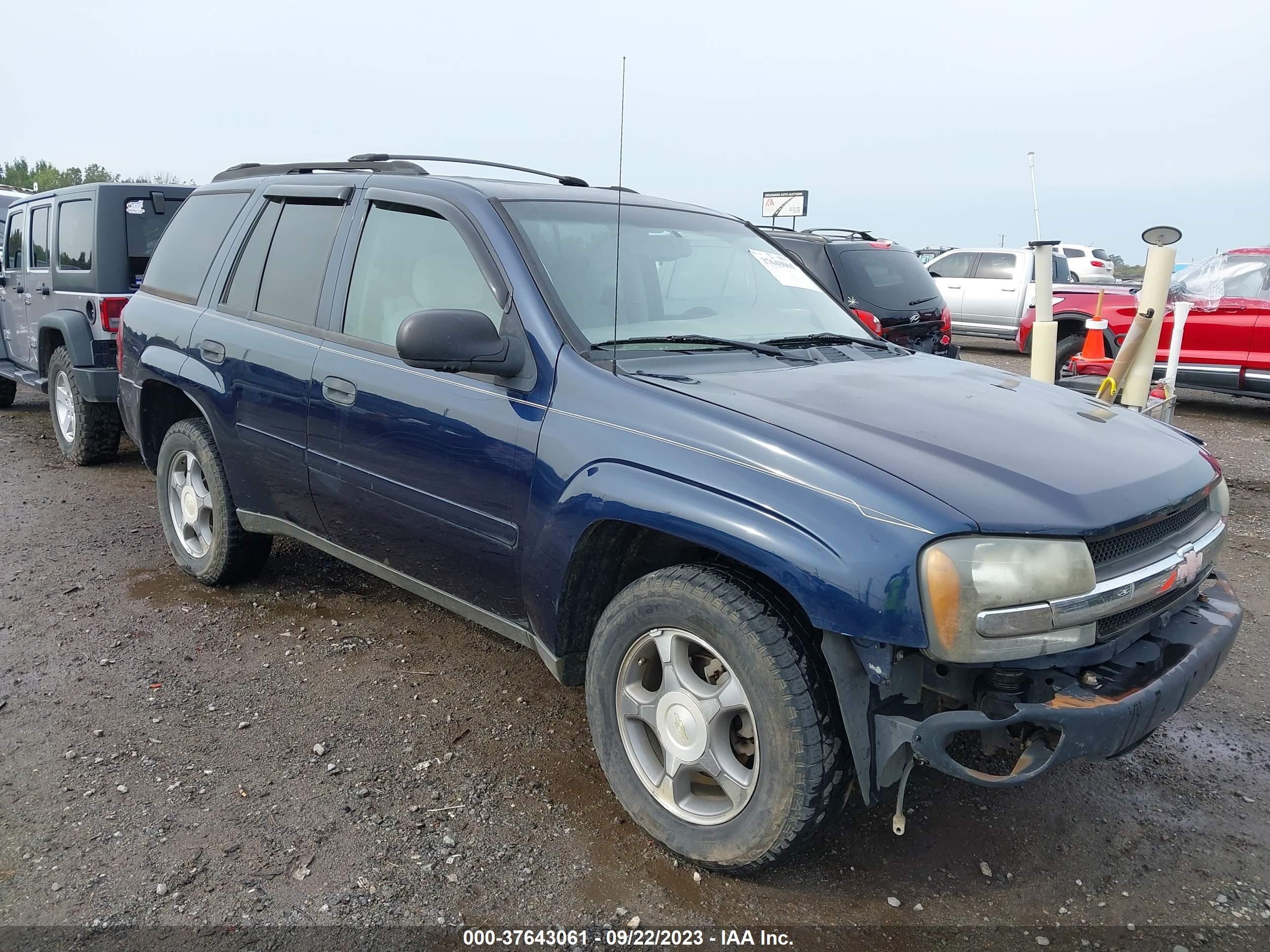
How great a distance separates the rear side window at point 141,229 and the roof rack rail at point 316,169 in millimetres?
2697

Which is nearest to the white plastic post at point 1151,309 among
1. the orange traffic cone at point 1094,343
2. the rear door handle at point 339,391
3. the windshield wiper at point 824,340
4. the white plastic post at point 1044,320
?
the white plastic post at point 1044,320

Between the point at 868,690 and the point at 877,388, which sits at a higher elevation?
the point at 877,388

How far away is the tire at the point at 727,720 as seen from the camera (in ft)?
7.38

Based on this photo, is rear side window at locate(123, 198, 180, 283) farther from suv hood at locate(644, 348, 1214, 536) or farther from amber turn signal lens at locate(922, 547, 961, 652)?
amber turn signal lens at locate(922, 547, 961, 652)

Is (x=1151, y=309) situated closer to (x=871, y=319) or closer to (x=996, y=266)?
(x=871, y=319)

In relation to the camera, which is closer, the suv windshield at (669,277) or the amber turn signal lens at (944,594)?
the amber turn signal lens at (944,594)

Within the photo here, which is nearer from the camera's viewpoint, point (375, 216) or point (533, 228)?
point (533, 228)

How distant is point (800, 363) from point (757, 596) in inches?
41.0

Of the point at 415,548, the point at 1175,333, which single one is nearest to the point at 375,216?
the point at 415,548

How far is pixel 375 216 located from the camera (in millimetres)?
3479

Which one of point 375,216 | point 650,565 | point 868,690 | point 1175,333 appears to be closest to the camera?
point 868,690

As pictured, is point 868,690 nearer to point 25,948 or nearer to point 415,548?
point 415,548

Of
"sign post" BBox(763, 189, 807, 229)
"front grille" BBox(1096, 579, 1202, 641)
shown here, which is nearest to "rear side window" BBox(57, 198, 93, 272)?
"front grille" BBox(1096, 579, 1202, 641)

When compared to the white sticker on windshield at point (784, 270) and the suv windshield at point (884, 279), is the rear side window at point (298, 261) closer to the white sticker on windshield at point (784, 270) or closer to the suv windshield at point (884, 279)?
the white sticker on windshield at point (784, 270)
